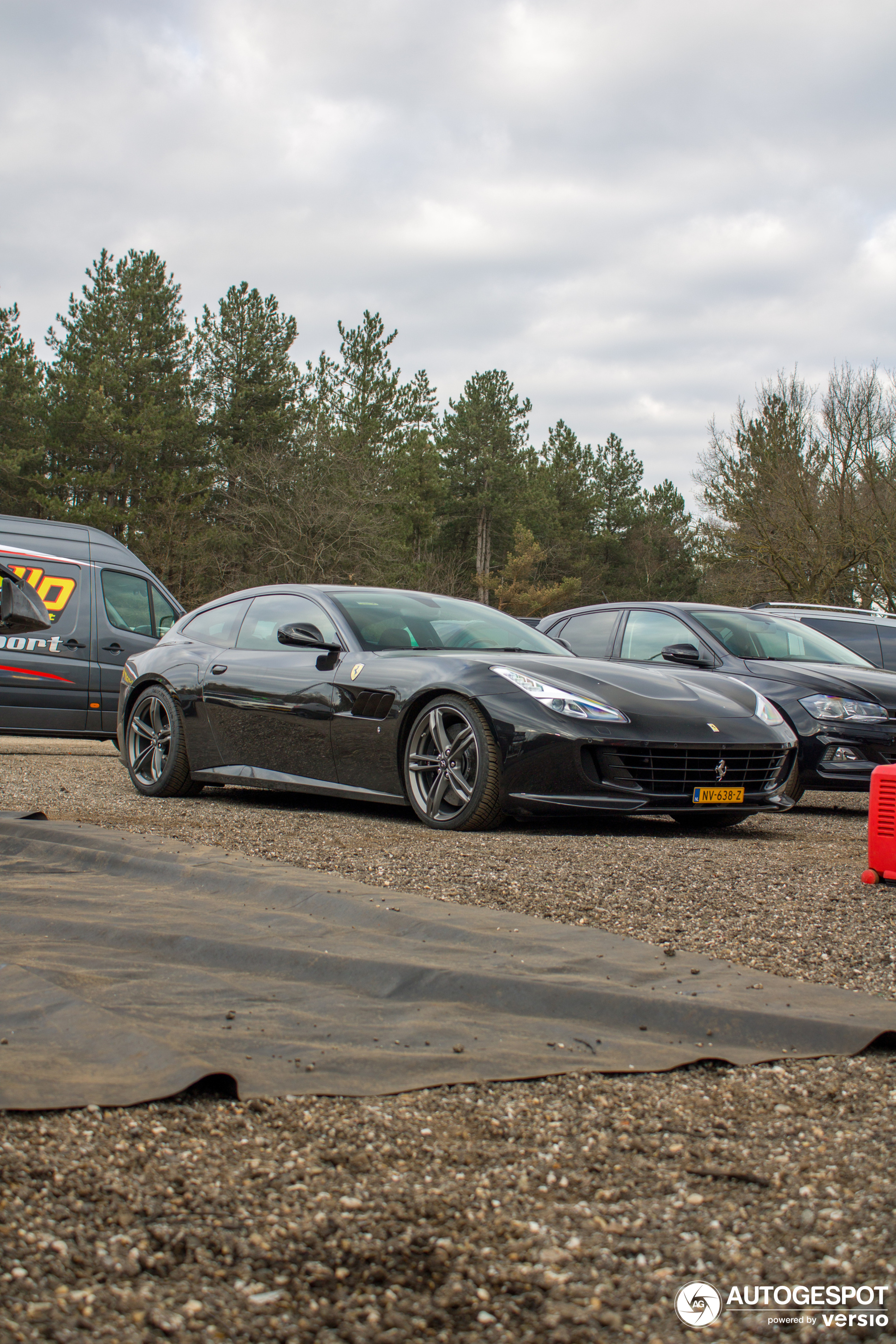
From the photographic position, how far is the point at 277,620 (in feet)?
23.9

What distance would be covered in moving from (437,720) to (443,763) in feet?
0.76

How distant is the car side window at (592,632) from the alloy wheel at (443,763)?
3.10 metres

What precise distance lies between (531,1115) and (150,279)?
38441 mm

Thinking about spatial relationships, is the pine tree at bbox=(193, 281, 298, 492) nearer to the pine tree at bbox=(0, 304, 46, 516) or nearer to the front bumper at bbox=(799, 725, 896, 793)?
the pine tree at bbox=(0, 304, 46, 516)

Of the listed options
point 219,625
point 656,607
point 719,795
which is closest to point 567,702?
point 719,795

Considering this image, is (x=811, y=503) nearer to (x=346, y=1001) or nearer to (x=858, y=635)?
(x=858, y=635)

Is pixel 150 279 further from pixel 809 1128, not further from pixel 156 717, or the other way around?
pixel 809 1128

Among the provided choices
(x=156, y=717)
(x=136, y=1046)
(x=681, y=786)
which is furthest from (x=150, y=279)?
(x=136, y=1046)


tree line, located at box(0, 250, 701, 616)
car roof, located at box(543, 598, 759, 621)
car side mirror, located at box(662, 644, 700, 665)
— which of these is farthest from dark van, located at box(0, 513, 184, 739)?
tree line, located at box(0, 250, 701, 616)

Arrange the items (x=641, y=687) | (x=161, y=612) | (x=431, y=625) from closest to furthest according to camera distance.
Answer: (x=641, y=687), (x=431, y=625), (x=161, y=612)

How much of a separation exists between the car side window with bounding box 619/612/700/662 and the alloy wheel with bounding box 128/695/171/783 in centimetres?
344

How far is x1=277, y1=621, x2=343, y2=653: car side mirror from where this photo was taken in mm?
6680

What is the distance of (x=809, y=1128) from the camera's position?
2.17 metres

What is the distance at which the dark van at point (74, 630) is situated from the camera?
1135 centimetres
